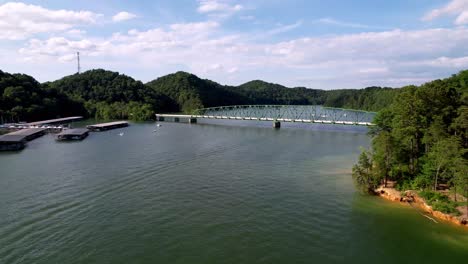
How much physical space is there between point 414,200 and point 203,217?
1944 cm

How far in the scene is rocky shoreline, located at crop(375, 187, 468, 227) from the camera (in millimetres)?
25328

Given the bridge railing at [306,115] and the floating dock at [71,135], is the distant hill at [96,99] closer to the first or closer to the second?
the bridge railing at [306,115]

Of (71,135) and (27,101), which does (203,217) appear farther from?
(27,101)

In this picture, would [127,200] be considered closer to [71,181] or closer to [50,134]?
[71,181]

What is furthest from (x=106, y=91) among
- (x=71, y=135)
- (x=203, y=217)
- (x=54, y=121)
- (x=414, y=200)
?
(x=414, y=200)

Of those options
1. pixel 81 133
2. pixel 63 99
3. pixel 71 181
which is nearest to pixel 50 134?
pixel 81 133

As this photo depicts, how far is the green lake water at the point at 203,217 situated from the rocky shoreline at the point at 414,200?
92cm

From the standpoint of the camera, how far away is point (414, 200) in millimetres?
30219

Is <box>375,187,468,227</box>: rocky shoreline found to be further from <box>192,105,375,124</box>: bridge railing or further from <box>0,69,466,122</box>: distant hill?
<box>192,105,375,124</box>: bridge railing

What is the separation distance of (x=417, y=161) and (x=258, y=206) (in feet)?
58.8

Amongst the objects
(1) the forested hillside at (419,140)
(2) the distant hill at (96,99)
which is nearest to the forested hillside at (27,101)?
(2) the distant hill at (96,99)

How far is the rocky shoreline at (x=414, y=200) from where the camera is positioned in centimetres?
2533

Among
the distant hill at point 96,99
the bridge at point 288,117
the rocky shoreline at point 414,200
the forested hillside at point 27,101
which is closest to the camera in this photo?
the rocky shoreline at point 414,200

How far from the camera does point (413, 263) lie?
20.3 meters
